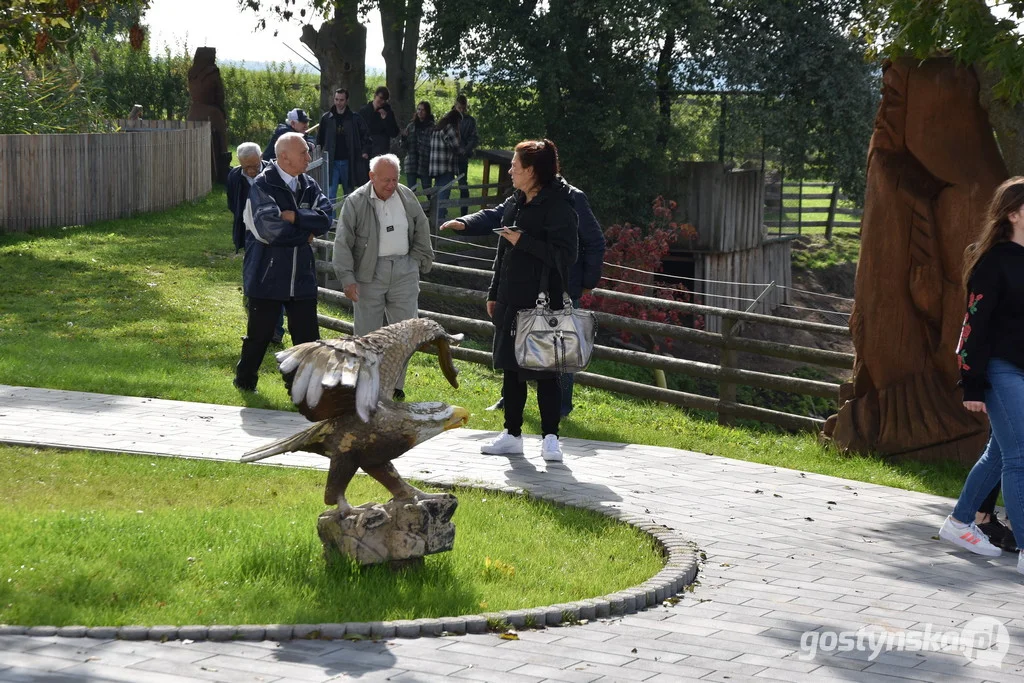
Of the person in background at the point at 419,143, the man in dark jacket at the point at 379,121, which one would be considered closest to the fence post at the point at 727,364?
the person in background at the point at 419,143

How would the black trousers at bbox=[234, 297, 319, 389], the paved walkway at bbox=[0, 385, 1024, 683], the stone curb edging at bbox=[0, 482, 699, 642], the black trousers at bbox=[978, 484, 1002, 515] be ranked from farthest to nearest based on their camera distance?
the black trousers at bbox=[234, 297, 319, 389] → the black trousers at bbox=[978, 484, 1002, 515] → the stone curb edging at bbox=[0, 482, 699, 642] → the paved walkway at bbox=[0, 385, 1024, 683]

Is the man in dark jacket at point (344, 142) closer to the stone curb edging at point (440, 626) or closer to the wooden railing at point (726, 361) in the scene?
the wooden railing at point (726, 361)

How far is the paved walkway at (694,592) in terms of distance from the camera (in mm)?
5027

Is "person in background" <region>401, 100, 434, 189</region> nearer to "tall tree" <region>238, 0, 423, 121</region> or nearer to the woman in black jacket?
"tall tree" <region>238, 0, 423, 121</region>

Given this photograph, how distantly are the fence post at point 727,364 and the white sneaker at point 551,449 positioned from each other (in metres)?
3.08

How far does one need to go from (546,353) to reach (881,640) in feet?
10.6

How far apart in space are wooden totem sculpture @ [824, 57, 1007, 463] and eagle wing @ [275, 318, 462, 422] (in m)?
4.72

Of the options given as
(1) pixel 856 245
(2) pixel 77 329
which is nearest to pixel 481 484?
(2) pixel 77 329

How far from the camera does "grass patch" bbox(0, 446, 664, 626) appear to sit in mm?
5566

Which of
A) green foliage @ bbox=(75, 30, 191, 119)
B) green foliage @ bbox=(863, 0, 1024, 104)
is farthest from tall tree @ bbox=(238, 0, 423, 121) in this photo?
green foliage @ bbox=(863, 0, 1024, 104)

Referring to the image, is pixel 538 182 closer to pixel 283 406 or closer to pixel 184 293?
pixel 283 406

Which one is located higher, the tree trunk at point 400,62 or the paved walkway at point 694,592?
the tree trunk at point 400,62

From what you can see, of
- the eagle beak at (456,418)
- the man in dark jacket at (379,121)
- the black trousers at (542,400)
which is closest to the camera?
the eagle beak at (456,418)

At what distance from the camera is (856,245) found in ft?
90.3
